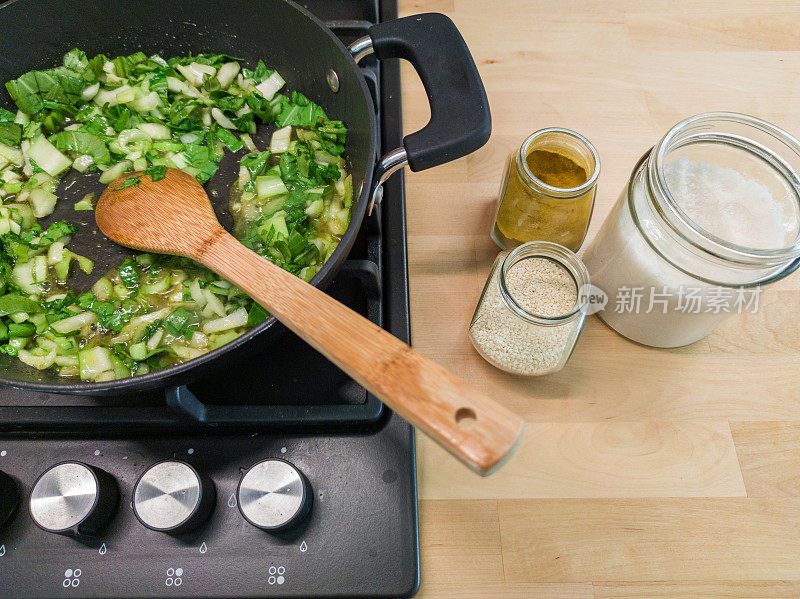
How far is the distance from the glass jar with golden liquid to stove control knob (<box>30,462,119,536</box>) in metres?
0.60

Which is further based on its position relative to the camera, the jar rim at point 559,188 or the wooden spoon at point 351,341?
the jar rim at point 559,188

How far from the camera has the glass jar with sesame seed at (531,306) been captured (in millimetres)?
677

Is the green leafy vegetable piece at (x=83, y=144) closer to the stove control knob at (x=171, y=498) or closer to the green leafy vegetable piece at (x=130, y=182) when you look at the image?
the green leafy vegetable piece at (x=130, y=182)

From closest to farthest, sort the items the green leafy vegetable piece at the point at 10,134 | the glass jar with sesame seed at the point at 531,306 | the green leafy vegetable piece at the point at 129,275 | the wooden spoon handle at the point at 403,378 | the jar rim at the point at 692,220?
1. the wooden spoon handle at the point at 403,378
2. the jar rim at the point at 692,220
3. the glass jar with sesame seed at the point at 531,306
4. the green leafy vegetable piece at the point at 129,275
5. the green leafy vegetable piece at the point at 10,134

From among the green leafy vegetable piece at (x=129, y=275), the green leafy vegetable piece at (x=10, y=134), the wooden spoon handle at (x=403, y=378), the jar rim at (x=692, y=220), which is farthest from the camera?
the green leafy vegetable piece at (x=10, y=134)

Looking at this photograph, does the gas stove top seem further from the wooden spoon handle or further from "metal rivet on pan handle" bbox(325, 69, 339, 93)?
"metal rivet on pan handle" bbox(325, 69, 339, 93)

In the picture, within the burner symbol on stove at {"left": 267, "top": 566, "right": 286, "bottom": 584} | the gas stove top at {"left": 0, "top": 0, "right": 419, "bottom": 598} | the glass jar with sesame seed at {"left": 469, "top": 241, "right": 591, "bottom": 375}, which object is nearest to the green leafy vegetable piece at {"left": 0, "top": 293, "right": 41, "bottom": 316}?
the gas stove top at {"left": 0, "top": 0, "right": 419, "bottom": 598}

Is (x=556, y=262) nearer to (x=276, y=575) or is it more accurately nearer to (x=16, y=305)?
(x=276, y=575)

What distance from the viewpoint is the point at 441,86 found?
26.8 inches

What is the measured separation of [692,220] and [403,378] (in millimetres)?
437

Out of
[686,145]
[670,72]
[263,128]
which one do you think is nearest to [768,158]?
[686,145]

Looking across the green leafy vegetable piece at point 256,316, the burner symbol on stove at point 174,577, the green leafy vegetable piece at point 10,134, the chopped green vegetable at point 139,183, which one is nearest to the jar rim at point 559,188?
the chopped green vegetable at point 139,183

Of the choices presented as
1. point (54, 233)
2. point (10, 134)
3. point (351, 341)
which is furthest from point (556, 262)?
point (10, 134)

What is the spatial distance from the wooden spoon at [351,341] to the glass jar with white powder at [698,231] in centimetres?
36
